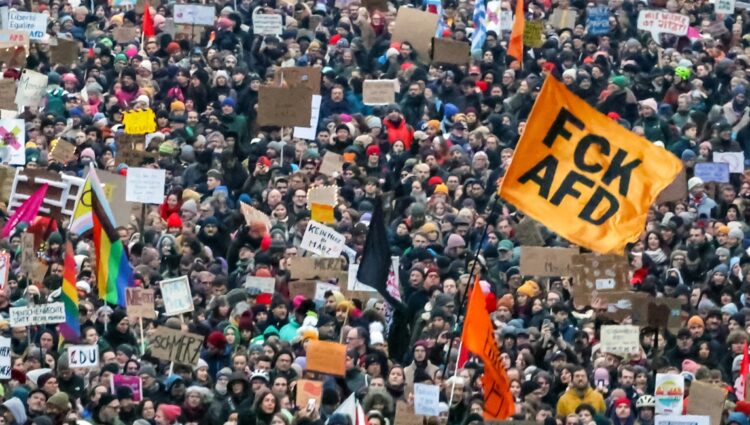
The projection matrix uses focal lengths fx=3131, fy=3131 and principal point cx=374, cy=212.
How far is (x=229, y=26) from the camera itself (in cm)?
3259

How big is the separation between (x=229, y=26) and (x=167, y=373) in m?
9.64

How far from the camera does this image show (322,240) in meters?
25.7

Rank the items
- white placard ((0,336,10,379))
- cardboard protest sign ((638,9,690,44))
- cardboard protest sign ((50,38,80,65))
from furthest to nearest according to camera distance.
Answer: cardboard protest sign ((638,9,690,44))
cardboard protest sign ((50,38,80,65))
white placard ((0,336,10,379))

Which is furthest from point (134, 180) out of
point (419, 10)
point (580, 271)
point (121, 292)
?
point (419, 10)

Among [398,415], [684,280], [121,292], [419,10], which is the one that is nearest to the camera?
[398,415]

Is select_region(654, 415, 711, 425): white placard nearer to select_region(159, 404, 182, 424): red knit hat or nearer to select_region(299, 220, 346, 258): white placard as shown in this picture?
select_region(159, 404, 182, 424): red knit hat

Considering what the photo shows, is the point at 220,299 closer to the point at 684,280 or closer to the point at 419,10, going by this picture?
the point at 684,280

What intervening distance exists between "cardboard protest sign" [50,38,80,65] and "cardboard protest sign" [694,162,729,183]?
6822 mm

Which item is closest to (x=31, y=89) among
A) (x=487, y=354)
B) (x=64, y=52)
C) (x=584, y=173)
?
(x=64, y=52)

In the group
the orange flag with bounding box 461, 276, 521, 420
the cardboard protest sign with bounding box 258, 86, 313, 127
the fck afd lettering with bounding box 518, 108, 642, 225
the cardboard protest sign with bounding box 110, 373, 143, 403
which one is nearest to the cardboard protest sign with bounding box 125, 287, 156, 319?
the cardboard protest sign with bounding box 110, 373, 143, 403

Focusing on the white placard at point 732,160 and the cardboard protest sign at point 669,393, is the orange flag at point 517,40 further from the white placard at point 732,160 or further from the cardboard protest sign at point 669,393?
the cardboard protest sign at point 669,393

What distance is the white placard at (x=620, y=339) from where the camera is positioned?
24219 mm

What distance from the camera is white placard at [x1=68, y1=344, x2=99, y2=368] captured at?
2303 centimetres

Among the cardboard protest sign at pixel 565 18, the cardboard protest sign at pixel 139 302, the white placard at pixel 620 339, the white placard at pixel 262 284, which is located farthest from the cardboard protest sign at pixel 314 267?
the cardboard protest sign at pixel 565 18
